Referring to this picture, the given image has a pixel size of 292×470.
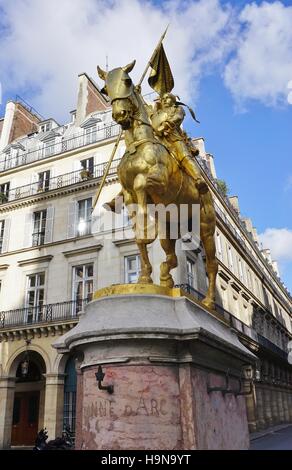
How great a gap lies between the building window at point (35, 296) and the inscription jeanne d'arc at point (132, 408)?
21.9 meters

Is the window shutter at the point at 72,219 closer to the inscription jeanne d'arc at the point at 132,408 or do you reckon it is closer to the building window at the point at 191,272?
the building window at the point at 191,272

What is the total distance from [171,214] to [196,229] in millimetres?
663

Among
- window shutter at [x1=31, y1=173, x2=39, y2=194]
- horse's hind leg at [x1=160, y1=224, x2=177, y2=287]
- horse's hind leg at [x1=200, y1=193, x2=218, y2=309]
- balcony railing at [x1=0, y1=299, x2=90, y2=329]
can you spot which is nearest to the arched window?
balcony railing at [x1=0, y1=299, x2=90, y2=329]

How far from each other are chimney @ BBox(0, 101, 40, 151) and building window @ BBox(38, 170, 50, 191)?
7192mm

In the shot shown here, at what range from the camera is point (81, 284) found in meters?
25.1

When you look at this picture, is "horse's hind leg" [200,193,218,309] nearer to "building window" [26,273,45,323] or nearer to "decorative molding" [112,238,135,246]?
"decorative molding" [112,238,135,246]

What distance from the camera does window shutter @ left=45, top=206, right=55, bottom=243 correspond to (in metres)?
27.3

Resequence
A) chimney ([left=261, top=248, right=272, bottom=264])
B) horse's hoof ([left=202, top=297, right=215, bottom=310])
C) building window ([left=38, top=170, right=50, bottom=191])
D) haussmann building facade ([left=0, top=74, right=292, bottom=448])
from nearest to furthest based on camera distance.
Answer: horse's hoof ([left=202, top=297, right=215, bottom=310])
haussmann building facade ([left=0, top=74, right=292, bottom=448])
building window ([left=38, top=170, right=50, bottom=191])
chimney ([left=261, top=248, right=272, bottom=264])

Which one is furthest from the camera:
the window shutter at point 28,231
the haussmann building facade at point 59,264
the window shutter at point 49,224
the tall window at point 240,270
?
the tall window at point 240,270

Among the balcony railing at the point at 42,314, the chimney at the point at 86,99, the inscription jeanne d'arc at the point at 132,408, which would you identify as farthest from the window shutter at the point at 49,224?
the inscription jeanne d'arc at the point at 132,408

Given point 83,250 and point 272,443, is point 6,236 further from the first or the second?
point 272,443

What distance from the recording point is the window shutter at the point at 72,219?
2679 centimetres

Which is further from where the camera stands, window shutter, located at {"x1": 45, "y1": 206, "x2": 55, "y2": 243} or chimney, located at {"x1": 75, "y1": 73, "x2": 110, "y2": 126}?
chimney, located at {"x1": 75, "y1": 73, "x2": 110, "y2": 126}

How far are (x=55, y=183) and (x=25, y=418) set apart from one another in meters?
14.7
